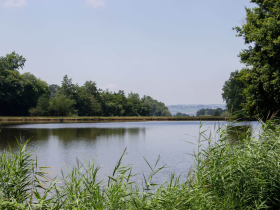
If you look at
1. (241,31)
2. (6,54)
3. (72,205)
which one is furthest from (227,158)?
(6,54)

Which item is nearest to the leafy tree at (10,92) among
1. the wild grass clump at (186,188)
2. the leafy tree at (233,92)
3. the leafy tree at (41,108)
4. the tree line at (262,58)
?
the leafy tree at (41,108)

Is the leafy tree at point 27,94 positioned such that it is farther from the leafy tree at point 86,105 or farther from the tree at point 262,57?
the tree at point 262,57

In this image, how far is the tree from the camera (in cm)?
1889

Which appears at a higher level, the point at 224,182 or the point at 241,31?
the point at 241,31

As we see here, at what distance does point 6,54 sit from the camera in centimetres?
8300

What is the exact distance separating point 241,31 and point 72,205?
66.8 feet

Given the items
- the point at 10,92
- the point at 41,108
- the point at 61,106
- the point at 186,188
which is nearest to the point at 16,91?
the point at 10,92

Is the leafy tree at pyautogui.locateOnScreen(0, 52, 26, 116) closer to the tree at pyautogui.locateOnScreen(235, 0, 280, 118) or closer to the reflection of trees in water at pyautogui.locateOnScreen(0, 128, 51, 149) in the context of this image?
the reflection of trees in water at pyautogui.locateOnScreen(0, 128, 51, 149)

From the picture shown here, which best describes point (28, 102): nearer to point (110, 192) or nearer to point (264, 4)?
point (264, 4)

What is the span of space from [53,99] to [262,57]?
6043cm

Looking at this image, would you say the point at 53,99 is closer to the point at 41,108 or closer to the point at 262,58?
the point at 41,108

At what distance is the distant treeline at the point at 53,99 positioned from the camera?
2790 inches

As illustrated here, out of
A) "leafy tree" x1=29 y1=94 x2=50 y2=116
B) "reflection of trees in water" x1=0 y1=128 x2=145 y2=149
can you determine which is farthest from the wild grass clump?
"leafy tree" x1=29 y1=94 x2=50 y2=116

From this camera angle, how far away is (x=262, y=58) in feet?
66.4
